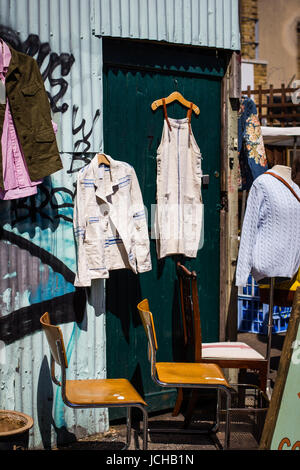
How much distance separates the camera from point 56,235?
4684 mm

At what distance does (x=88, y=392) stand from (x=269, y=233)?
6.53ft

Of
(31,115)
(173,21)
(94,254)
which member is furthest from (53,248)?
(173,21)

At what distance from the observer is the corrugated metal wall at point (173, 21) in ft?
16.1

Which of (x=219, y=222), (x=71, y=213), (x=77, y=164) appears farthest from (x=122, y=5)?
(x=219, y=222)

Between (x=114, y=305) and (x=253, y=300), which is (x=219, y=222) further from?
(x=253, y=300)

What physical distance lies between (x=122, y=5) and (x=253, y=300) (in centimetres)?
489

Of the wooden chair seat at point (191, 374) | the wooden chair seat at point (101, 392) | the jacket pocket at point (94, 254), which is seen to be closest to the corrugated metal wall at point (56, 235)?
the jacket pocket at point (94, 254)

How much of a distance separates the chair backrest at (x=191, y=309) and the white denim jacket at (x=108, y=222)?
34cm

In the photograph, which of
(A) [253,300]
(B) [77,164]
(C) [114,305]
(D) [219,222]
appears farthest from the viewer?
(A) [253,300]

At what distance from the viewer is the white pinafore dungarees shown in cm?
534

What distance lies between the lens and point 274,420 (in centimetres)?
305

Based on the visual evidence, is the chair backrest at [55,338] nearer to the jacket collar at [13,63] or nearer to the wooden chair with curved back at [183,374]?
the wooden chair with curved back at [183,374]

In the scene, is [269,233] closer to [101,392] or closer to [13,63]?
[101,392]

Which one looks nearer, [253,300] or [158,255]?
[158,255]
